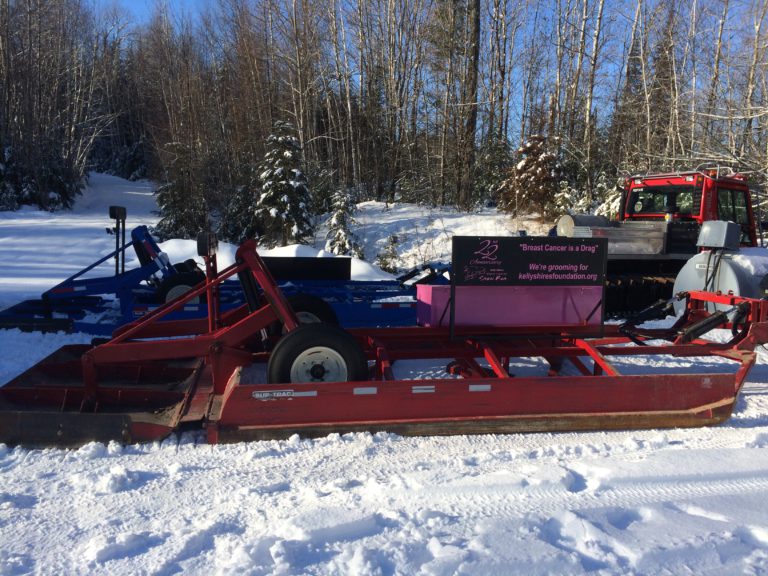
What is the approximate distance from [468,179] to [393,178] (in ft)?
13.7

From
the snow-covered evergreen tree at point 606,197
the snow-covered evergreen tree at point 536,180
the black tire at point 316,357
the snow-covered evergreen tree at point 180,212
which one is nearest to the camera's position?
the black tire at point 316,357

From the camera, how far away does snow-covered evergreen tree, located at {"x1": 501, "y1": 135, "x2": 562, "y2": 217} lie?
Result: 1838 cm

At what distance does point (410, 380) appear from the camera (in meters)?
4.08

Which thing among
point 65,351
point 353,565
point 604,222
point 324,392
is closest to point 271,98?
point 604,222

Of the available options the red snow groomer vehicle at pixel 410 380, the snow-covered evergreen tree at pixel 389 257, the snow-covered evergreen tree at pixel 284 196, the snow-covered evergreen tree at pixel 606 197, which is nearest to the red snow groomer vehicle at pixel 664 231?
the snow-covered evergreen tree at pixel 606 197

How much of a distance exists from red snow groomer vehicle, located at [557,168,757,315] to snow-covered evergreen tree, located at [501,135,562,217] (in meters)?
7.85

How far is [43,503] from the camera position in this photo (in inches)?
122

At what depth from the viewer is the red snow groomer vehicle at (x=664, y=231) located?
377 inches

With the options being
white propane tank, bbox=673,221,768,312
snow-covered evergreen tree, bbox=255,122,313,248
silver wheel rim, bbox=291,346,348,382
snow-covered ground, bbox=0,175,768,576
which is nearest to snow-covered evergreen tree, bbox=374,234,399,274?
snow-covered evergreen tree, bbox=255,122,313,248

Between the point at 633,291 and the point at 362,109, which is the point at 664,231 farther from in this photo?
the point at 362,109

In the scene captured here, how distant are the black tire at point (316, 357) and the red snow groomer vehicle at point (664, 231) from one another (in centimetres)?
633

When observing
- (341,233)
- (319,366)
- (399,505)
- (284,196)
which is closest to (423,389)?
(319,366)

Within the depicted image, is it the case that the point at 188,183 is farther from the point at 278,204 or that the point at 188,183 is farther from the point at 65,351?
the point at 65,351

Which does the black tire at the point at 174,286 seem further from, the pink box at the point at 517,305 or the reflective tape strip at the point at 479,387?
the reflective tape strip at the point at 479,387
